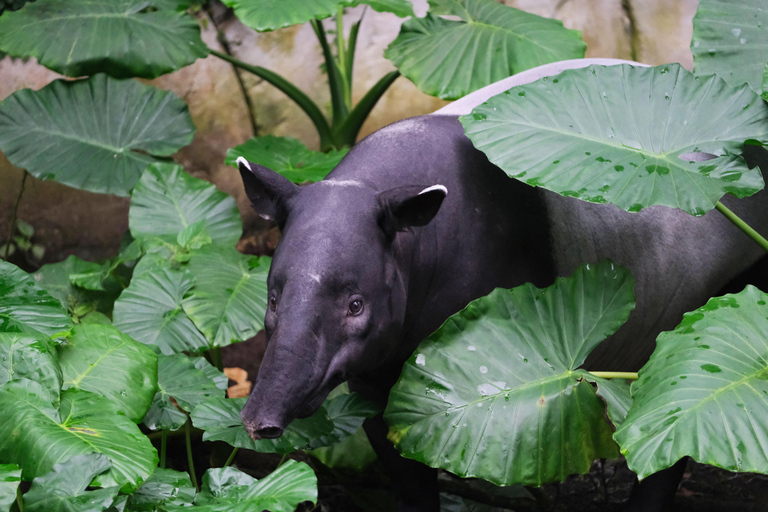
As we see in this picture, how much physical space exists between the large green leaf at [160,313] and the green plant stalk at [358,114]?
153 cm

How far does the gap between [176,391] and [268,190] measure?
0.71m

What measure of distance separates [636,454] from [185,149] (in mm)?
3634

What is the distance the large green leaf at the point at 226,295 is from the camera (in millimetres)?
2545

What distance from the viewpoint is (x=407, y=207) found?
191cm

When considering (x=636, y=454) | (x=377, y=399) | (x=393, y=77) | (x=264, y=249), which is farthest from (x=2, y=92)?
(x=636, y=454)

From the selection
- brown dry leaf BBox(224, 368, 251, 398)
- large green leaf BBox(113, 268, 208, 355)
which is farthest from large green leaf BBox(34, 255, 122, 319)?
brown dry leaf BBox(224, 368, 251, 398)

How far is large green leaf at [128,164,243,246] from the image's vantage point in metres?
3.14

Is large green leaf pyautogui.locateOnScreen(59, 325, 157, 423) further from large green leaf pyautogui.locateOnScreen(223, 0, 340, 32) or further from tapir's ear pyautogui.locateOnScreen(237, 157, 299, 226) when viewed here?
large green leaf pyautogui.locateOnScreen(223, 0, 340, 32)

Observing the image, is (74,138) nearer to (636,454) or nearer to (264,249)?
(264,249)

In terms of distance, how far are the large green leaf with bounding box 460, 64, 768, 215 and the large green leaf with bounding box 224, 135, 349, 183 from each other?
3.95 ft

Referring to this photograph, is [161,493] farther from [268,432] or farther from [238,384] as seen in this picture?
[238,384]

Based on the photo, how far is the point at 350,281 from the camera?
6.11 feet

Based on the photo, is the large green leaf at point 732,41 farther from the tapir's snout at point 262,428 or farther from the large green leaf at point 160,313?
the large green leaf at point 160,313

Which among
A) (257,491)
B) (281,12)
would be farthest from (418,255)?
(281,12)
